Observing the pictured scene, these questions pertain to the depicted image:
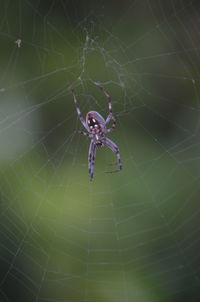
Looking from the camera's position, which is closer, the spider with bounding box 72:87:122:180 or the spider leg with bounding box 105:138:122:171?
the spider with bounding box 72:87:122:180

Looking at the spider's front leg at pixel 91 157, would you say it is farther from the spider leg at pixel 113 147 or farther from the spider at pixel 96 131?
the spider leg at pixel 113 147

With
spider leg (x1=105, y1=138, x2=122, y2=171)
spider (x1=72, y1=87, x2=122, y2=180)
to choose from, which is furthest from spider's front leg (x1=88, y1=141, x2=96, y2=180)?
spider leg (x1=105, y1=138, x2=122, y2=171)

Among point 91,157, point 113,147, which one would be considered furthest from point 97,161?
point 113,147

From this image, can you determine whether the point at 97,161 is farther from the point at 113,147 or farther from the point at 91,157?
the point at 113,147

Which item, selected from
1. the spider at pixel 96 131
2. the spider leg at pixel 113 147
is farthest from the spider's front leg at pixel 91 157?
the spider leg at pixel 113 147

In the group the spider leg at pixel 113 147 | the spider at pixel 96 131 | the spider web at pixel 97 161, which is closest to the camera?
the spider web at pixel 97 161

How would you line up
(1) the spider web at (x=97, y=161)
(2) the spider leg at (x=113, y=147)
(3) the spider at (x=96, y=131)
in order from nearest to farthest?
(1) the spider web at (x=97, y=161), (3) the spider at (x=96, y=131), (2) the spider leg at (x=113, y=147)

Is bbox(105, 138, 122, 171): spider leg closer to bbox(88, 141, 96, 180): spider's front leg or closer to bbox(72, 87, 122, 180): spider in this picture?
bbox(72, 87, 122, 180): spider
